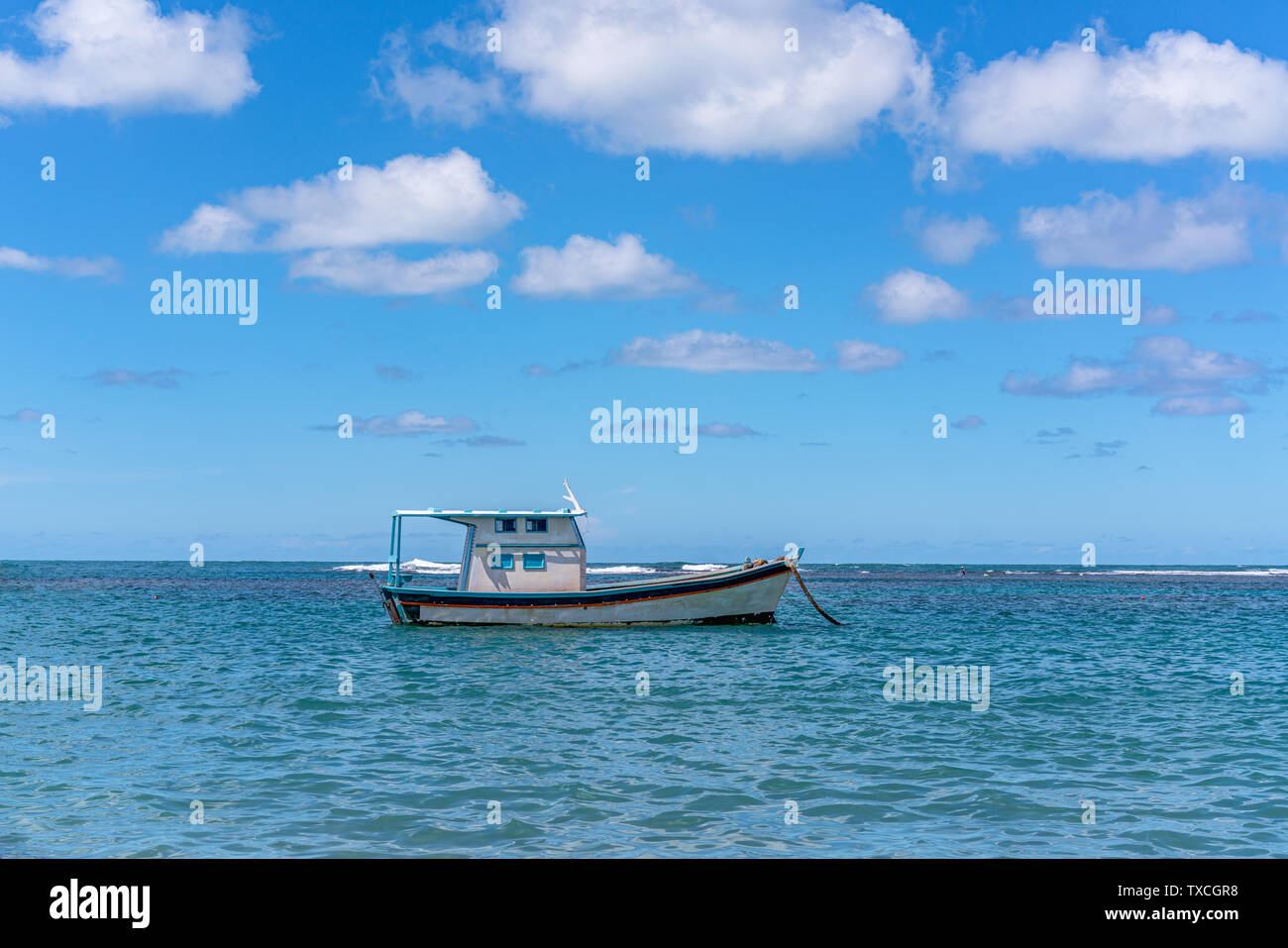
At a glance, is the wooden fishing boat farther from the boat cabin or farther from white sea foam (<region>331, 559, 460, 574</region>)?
white sea foam (<region>331, 559, 460, 574</region>)

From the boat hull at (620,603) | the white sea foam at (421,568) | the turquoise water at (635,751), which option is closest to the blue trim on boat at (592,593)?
the boat hull at (620,603)

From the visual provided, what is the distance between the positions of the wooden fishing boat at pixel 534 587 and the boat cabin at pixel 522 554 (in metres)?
0.04

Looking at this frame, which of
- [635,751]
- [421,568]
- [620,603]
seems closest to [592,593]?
[620,603]

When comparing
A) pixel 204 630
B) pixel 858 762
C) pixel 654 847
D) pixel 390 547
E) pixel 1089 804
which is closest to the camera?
pixel 654 847

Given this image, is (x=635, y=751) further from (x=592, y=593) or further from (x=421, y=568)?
(x=421, y=568)

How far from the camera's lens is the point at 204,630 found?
41625 millimetres

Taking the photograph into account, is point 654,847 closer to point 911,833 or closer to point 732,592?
point 911,833

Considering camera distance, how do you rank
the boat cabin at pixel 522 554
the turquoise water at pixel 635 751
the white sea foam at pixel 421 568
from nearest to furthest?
the turquoise water at pixel 635 751
the boat cabin at pixel 522 554
the white sea foam at pixel 421 568

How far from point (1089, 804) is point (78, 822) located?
41.9 feet

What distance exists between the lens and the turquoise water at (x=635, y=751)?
11.8 metres

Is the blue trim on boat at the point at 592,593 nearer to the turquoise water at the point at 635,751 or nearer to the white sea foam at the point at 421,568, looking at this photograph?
the turquoise water at the point at 635,751

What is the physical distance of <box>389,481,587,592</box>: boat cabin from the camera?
119ft
